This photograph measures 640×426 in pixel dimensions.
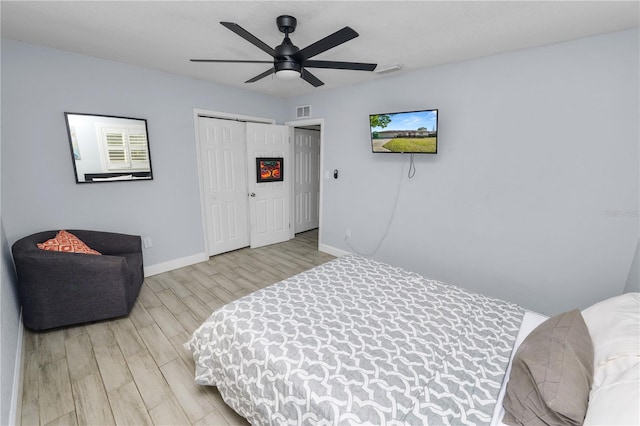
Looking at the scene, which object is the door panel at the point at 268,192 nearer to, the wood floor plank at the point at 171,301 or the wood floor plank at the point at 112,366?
the wood floor plank at the point at 171,301

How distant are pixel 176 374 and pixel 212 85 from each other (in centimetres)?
336

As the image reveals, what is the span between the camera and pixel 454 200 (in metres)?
2.87

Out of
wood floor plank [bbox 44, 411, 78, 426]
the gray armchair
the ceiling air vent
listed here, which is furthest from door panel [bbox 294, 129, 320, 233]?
wood floor plank [bbox 44, 411, 78, 426]

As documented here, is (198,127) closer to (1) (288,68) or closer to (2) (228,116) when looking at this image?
(2) (228,116)

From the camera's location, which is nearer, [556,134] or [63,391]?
[63,391]

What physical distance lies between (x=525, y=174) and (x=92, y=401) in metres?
3.73

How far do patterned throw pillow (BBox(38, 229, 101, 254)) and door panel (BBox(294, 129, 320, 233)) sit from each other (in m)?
3.14

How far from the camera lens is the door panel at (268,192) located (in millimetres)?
4102

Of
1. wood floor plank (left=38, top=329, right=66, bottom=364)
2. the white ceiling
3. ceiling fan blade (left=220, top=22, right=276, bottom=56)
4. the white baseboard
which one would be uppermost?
the white ceiling

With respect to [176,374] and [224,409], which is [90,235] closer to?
[176,374]

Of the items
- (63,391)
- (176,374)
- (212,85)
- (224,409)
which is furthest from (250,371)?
(212,85)

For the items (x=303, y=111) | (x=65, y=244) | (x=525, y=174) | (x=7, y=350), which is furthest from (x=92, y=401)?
(x=303, y=111)

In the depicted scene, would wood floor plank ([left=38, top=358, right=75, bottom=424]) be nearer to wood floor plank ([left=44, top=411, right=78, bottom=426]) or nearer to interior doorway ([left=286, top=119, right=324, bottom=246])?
wood floor plank ([left=44, top=411, right=78, bottom=426])

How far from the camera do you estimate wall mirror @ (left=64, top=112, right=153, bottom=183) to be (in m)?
2.65
